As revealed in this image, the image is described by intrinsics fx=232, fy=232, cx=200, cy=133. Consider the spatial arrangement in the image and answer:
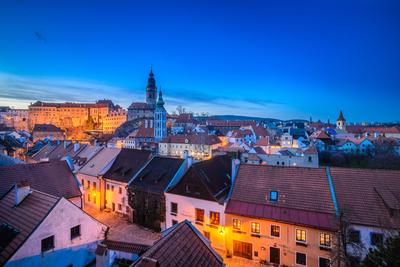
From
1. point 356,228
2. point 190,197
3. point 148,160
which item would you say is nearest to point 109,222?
point 148,160

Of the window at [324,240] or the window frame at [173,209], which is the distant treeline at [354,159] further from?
the window frame at [173,209]

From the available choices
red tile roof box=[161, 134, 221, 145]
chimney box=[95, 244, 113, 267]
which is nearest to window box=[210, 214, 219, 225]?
chimney box=[95, 244, 113, 267]

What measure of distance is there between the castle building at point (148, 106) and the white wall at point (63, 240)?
125906 mm

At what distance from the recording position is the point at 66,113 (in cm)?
15538

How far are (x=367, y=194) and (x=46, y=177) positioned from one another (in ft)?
80.0

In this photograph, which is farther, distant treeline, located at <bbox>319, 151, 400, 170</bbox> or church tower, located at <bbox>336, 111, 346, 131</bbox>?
church tower, located at <bbox>336, 111, 346, 131</bbox>

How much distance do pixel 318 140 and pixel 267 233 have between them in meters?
66.7

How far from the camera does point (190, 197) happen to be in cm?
2011

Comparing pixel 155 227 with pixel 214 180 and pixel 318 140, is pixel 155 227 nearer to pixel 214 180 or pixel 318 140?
pixel 214 180

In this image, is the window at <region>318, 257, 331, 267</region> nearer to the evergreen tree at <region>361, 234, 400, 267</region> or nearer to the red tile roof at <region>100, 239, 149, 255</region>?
the evergreen tree at <region>361, 234, 400, 267</region>

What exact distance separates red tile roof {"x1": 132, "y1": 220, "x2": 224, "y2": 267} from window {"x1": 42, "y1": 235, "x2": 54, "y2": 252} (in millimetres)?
6921

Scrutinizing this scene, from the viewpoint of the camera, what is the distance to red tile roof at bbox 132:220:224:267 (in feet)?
26.8

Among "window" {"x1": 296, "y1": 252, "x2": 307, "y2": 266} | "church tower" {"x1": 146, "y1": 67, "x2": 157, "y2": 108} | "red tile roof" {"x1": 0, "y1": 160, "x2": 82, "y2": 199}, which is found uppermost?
"church tower" {"x1": 146, "y1": 67, "x2": 157, "y2": 108}

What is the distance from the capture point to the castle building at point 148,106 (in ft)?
467
